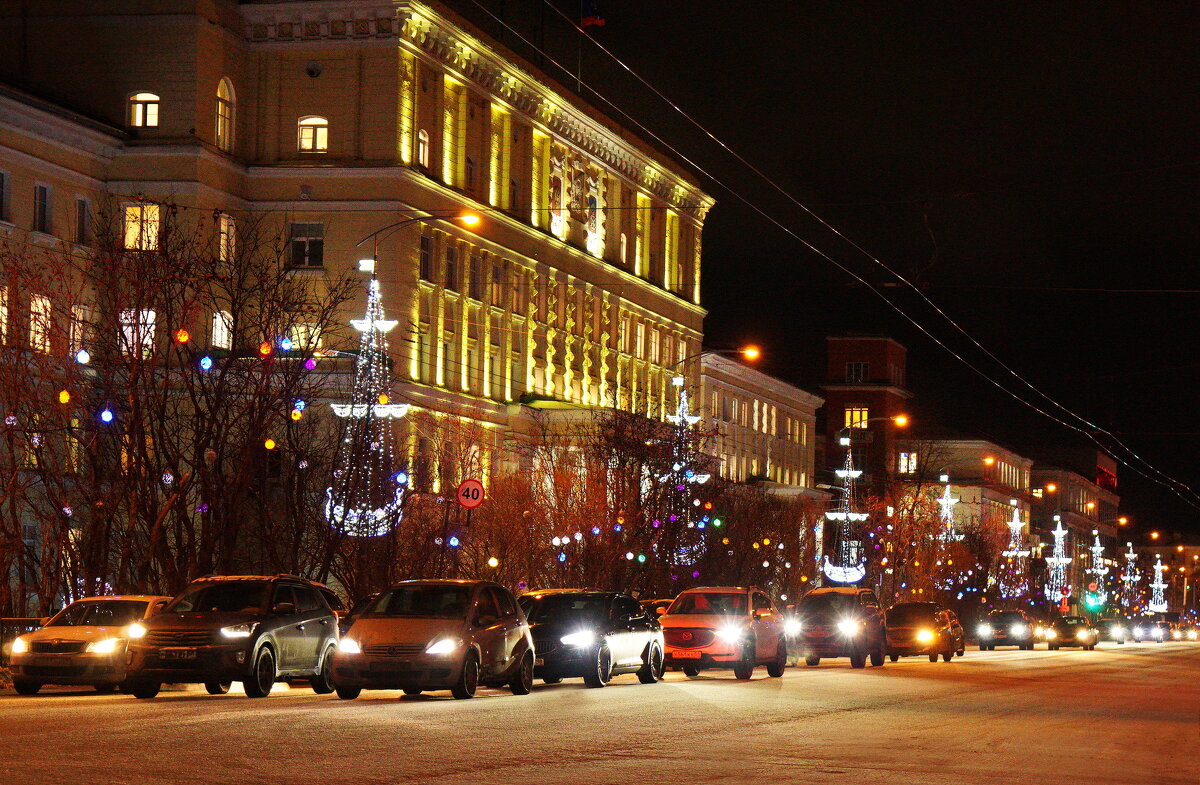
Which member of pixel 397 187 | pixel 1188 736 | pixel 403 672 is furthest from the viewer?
pixel 397 187

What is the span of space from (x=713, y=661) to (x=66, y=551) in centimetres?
1258

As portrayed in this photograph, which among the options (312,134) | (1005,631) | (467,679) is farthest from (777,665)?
(1005,631)

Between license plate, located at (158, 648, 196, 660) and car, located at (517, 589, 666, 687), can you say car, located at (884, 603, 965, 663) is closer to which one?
car, located at (517, 589, 666, 687)

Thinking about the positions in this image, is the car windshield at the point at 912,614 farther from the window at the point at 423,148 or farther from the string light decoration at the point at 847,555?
the window at the point at 423,148

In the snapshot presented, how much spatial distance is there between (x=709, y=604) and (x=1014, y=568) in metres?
102

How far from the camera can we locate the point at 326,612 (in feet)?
92.8

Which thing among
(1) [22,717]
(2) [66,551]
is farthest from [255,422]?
(1) [22,717]

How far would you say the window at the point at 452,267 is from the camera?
7688 cm

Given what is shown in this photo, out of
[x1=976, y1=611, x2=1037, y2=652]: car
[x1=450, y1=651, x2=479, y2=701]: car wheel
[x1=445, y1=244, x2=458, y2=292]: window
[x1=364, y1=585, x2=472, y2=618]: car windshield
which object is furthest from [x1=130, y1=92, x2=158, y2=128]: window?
[x1=450, y1=651, x2=479, y2=701]: car wheel

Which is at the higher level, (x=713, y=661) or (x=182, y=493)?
(x=182, y=493)

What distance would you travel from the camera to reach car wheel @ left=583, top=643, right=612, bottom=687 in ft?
101

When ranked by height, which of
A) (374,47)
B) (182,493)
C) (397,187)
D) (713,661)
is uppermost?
(374,47)

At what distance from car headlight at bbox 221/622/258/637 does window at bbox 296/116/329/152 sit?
161ft

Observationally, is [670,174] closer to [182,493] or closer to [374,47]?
[374,47]
